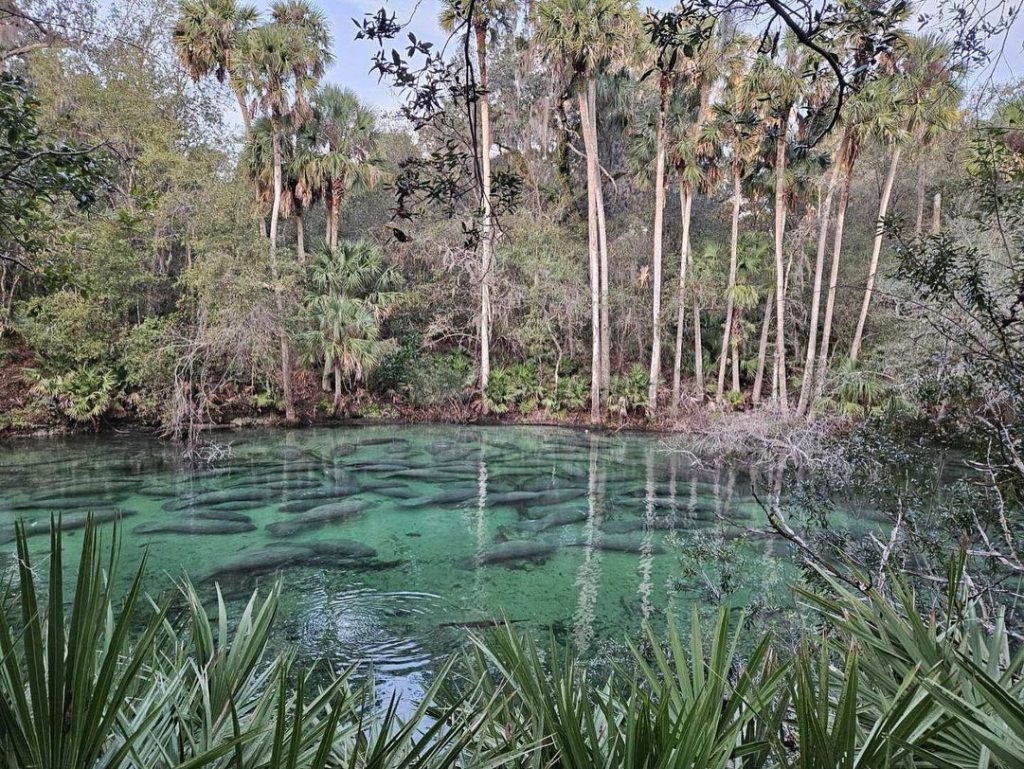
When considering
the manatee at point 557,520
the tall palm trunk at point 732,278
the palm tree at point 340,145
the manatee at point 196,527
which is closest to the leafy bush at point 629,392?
the tall palm trunk at point 732,278

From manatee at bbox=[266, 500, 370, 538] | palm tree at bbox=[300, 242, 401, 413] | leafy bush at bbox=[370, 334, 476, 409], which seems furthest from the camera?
leafy bush at bbox=[370, 334, 476, 409]

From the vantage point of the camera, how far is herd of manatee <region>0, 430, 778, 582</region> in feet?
28.2

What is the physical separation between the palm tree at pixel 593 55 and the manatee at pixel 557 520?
8744mm

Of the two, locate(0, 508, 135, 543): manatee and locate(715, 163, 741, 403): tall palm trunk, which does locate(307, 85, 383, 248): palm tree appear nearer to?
locate(715, 163, 741, 403): tall palm trunk

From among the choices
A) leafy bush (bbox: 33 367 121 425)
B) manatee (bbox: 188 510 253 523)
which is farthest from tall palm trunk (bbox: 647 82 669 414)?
leafy bush (bbox: 33 367 121 425)

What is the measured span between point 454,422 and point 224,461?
782 centimetres

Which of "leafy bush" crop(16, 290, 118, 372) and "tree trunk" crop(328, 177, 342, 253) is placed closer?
"leafy bush" crop(16, 290, 118, 372)

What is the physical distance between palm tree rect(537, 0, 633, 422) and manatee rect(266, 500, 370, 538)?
956 cm

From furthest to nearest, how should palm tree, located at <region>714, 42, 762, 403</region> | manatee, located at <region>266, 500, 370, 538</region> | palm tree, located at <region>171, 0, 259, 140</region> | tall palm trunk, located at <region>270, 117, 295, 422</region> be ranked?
1. tall palm trunk, located at <region>270, 117, 295, 422</region>
2. palm tree, located at <region>171, 0, 259, 140</region>
3. palm tree, located at <region>714, 42, 762, 403</region>
4. manatee, located at <region>266, 500, 370, 538</region>

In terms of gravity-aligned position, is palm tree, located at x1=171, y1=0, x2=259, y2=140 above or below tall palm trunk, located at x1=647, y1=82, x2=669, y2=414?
above

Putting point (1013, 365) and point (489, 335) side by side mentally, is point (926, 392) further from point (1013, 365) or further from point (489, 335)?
point (489, 335)

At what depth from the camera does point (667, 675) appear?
161 centimetres

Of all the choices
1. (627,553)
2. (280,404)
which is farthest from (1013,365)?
(280,404)

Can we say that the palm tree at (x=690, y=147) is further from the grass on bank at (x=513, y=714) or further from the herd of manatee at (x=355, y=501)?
the grass on bank at (x=513, y=714)
